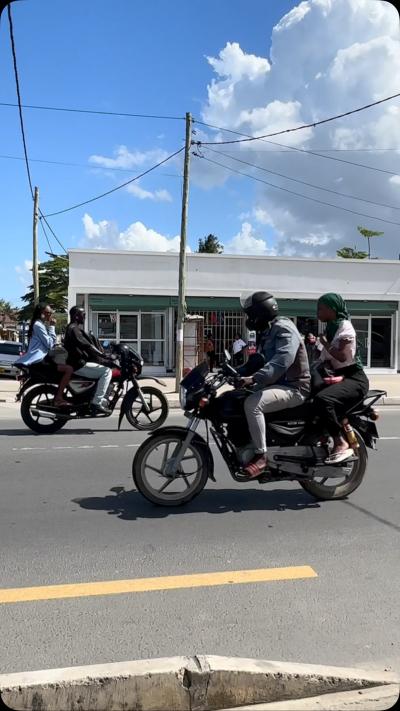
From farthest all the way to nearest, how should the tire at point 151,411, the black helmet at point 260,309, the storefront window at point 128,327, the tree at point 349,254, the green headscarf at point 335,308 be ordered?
the tree at point 349,254 → the storefront window at point 128,327 → the tire at point 151,411 → the green headscarf at point 335,308 → the black helmet at point 260,309

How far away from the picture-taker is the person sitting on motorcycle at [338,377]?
5102 millimetres

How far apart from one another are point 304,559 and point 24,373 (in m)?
5.93

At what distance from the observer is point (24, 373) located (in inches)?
351

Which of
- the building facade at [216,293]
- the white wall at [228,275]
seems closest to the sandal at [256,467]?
the building facade at [216,293]

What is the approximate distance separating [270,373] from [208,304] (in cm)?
1603

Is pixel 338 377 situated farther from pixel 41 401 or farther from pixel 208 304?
pixel 208 304

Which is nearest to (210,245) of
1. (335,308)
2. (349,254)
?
(349,254)

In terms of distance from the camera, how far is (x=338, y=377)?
527 centimetres

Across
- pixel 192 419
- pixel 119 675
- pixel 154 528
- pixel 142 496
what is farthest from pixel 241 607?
pixel 142 496

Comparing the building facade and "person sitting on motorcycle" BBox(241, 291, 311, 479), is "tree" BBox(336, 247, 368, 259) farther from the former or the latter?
"person sitting on motorcycle" BBox(241, 291, 311, 479)

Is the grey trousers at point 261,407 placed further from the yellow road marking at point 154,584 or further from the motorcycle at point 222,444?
the yellow road marking at point 154,584

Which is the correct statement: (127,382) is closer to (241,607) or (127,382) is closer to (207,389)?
(207,389)

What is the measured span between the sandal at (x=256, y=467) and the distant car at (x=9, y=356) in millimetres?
16250

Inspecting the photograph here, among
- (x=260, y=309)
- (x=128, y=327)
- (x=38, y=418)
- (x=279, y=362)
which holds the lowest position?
(x=38, y=418)
